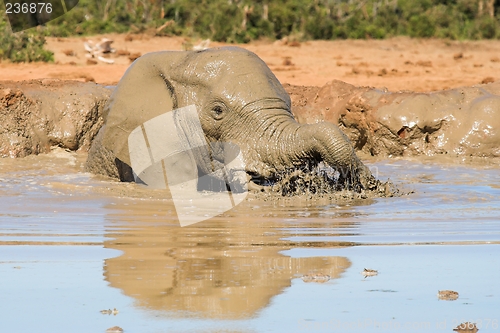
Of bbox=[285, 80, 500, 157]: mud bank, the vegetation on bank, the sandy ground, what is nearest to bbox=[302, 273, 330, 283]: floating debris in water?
bbox=[285, 80, 500, 157]: mud bank

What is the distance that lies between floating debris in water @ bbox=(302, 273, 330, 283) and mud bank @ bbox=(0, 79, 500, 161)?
21.7 feet

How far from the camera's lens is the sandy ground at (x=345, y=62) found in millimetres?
16219

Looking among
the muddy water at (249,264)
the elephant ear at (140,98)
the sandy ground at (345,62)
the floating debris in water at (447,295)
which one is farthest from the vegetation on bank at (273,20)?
the floating debris in water at (447,295)

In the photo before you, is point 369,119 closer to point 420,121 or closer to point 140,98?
point 420,121

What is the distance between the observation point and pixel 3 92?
10445 mm

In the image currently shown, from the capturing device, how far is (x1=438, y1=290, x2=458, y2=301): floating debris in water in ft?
13.4

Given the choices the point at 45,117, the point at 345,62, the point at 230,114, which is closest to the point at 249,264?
the point at 230,114

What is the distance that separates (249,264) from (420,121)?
259 inches

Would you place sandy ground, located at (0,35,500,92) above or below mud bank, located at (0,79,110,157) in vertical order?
below

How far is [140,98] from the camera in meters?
7.71

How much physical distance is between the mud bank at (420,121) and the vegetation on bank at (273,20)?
1247 centimetres

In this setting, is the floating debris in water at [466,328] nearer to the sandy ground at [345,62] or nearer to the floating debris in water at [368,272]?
the floating debris in water at [368,272]

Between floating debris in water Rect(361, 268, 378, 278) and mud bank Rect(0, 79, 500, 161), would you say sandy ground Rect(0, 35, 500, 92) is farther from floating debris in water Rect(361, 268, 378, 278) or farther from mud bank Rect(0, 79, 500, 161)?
floating debris in water Rect(361, 268, 378, 278)

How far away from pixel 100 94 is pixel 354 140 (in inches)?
123
